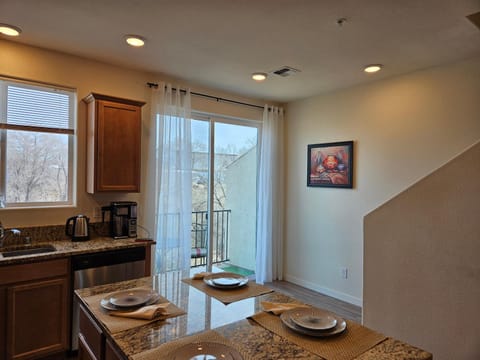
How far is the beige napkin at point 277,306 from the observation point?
1437mm

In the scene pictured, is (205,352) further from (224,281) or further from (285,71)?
(285,71)

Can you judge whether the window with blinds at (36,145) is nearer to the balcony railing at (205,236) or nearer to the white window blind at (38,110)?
the white window blind at (38,110)

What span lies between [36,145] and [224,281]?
7.87ft

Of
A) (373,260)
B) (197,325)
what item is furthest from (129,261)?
(373,260)

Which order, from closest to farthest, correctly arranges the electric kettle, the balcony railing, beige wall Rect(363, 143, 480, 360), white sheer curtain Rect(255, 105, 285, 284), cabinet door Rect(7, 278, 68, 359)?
beige wall Rect(363, 143, 480, 360)
cabinet door Rect(7, 278, 68, 359)
the electric kettle
the balcony railing
white sheer curtain Rect(255, 105, 285, 284)

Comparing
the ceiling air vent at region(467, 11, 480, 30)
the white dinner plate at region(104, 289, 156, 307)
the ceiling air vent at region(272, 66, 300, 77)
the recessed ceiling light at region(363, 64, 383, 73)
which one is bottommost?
the white dinner plate at region(104, 289, 156, 307)

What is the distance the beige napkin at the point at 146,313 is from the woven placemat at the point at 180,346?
0.21m

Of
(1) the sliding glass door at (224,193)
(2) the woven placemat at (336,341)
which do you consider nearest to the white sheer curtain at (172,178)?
(1) the sliding glass door at (224,193)

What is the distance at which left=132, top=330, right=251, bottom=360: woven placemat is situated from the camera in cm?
108

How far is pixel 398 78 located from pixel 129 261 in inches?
133

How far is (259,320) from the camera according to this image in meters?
1.37

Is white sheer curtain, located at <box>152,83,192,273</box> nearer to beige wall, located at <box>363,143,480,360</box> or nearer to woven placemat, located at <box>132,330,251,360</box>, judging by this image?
beige wall, located at <box>363,143,480,360</box>

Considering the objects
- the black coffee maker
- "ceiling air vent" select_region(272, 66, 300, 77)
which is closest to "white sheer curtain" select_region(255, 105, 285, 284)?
"ceiling air vent" select_region(272, 66, 300, 77)

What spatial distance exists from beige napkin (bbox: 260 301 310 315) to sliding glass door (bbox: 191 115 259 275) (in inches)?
106
